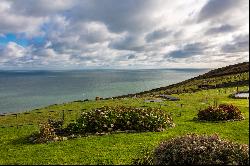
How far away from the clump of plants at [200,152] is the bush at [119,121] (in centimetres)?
1252

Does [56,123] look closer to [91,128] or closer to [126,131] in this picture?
[91,128]

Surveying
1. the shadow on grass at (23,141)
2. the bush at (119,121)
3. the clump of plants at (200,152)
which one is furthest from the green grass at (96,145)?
the clump of plants at (200,152)

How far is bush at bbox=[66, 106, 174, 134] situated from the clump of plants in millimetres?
12516

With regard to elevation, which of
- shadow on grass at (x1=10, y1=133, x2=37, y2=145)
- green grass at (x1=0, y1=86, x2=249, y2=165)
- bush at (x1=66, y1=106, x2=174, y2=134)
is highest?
bush at (x1=66, y1=106, x2=174, y2=134)

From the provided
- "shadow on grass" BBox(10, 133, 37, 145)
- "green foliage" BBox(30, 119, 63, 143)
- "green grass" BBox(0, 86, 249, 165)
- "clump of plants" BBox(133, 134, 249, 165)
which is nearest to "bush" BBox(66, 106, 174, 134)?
"green grass" BBox(0, 86, 249, 165)

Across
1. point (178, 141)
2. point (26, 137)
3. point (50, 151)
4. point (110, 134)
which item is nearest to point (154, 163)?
point (178, 141)

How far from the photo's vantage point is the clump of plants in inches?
658

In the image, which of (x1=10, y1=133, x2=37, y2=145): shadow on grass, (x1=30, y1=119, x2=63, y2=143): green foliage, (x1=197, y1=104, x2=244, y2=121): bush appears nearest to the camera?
(x1=30, y1=119, x2=63, y2=143): green foliage

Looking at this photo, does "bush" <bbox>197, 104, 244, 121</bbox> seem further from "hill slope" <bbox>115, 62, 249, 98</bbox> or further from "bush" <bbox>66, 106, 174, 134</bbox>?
"hill slope" <bbox>115, 62, 249, 98</bbox>

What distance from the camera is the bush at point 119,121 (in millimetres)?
30625

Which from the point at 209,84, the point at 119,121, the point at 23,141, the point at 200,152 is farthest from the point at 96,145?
the point at 209,84

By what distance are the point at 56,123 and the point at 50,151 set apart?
945 centimetres

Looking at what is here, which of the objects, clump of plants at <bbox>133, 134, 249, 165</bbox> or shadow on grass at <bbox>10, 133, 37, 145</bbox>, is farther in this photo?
shadow on grass at <bbox>10, 133, 37, 145</bbox>

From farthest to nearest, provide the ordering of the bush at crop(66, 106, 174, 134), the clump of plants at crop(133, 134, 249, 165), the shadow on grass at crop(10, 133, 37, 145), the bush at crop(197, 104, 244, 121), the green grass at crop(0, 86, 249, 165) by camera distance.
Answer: the bush at crop(197, 104, 244, 121)
the bush at crop(66, 106, 174, 134)
the shadow on grass at crop(10, 133, 37, 145)
the green grass at crop(0, 86, 249, 165)
the clump of plants at crop(133, 134, 249, 165)
